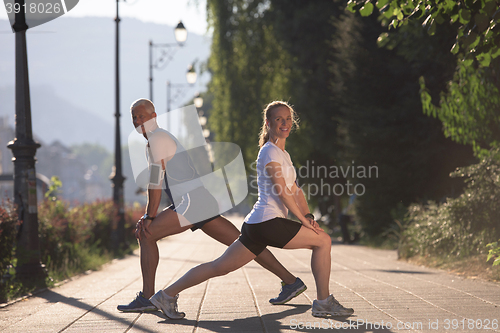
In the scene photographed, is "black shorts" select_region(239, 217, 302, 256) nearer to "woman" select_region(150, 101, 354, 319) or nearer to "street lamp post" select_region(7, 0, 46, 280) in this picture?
"woman" select_region(150, 101, 354, 319)

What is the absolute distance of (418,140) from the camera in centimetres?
1631

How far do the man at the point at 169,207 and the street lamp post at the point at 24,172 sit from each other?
352 cm

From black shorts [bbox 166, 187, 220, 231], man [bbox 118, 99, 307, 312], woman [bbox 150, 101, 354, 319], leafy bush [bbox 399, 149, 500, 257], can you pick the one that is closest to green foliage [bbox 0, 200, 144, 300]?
man [bbox 118, 99, 307, 312]

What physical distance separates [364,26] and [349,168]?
4.43 metres

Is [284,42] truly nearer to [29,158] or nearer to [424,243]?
[424,243]

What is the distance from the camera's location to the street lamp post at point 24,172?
28.4ft

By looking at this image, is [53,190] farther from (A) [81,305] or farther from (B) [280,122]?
(B) [280,122]

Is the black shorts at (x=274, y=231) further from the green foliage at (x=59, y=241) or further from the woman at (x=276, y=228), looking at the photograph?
the green foliage at (x=59, y=241)

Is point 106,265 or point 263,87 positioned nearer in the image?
point 106,265

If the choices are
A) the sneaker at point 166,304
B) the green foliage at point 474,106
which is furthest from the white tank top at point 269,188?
the green foliage at point 474,106

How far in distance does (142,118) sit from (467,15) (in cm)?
372

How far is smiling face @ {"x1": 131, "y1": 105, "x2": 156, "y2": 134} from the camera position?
18.9 feet

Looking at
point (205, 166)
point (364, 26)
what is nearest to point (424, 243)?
point (364, 26)

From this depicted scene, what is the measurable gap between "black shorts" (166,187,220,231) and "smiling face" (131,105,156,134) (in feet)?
2.63
